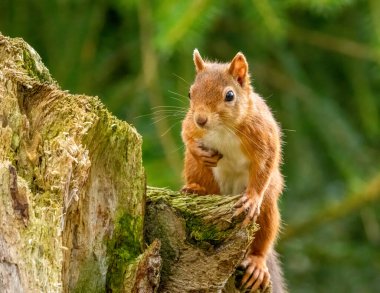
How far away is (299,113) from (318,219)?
1.83 feet

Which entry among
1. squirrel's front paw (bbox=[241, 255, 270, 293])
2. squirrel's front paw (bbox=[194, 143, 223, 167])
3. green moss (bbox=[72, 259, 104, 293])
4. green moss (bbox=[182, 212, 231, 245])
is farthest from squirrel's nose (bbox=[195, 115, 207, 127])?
green moss (bbox=[72, 259, 104, 293])

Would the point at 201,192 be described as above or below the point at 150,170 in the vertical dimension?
below

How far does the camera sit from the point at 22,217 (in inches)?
94.8

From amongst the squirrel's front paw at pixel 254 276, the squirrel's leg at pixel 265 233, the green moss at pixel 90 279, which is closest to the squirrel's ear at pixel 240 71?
the squirrel's leg at pixel 265 233

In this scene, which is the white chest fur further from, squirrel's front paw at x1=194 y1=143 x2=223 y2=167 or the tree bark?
the tree bark

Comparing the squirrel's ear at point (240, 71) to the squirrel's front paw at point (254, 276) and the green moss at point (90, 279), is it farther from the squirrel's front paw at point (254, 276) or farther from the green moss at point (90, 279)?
the green moss at point (90, 279)

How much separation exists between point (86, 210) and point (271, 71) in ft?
10.3

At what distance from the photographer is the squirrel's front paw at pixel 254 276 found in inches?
124

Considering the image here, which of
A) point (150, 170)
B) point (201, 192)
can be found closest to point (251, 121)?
point (201, 192)

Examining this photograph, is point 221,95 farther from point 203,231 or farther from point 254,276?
point 203,231

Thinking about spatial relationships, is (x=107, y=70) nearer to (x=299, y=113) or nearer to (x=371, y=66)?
(x=299, y=113)

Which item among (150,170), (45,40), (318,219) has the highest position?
(45,40)

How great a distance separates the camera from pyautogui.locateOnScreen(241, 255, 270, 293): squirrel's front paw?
316cm

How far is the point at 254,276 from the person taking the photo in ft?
10.4
